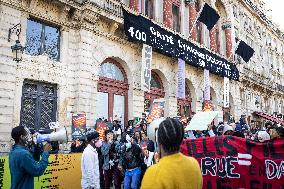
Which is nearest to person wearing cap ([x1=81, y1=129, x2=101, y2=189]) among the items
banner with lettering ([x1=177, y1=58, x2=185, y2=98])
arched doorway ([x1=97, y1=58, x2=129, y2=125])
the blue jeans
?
the blue jeans

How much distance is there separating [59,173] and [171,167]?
723cm

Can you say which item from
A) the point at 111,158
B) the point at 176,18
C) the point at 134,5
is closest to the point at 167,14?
the point at 176,18

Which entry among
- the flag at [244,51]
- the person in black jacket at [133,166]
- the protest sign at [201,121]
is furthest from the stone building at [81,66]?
the protest sign at [201,121]

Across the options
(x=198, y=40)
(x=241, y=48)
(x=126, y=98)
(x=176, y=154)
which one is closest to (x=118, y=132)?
(x=126, y=98)

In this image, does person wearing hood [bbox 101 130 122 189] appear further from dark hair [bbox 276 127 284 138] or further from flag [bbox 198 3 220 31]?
flag [bbox 198 3 220 31]

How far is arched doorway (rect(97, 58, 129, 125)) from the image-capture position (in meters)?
15.7

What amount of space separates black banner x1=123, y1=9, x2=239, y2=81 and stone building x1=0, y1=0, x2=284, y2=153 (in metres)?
0.90

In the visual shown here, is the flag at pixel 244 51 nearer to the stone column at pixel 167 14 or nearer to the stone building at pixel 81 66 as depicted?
the stone building at pixel 81 66

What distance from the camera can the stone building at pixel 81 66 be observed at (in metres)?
12.0

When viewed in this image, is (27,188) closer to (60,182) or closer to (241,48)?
(60,182)

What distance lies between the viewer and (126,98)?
56.1ft

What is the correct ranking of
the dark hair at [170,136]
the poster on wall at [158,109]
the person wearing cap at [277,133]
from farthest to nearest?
Result: the poster on wall at [158,109] → the person wearing cap at [277,133] → the dark hair at [170,136]

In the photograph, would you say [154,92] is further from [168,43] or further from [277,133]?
[277,133]

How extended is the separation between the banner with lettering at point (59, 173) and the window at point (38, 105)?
140 inches
